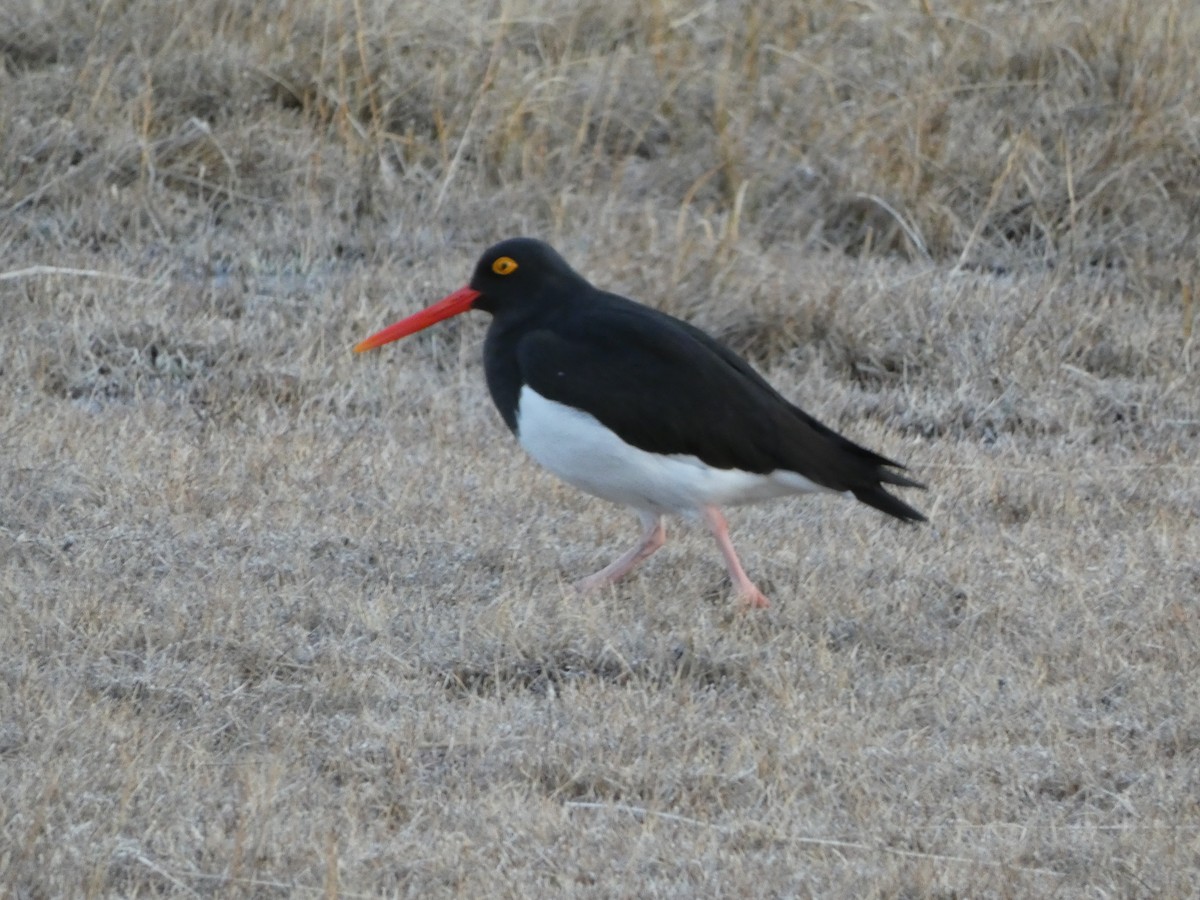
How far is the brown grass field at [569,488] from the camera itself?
3398mm

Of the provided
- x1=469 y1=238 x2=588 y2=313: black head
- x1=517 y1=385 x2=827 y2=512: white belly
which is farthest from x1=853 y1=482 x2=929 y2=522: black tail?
x1=469 y1=238 x2=588 y2=313: black head

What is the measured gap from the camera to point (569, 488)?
5562 mm

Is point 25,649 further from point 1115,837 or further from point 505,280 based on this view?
point 1115,837

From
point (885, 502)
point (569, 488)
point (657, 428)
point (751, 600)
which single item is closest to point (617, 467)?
point (657, 428)

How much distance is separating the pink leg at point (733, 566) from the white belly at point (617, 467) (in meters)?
0.04

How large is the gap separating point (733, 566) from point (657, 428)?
1.33ft

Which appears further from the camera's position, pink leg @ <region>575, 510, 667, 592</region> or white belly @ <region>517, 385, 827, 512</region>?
pink leg @ <region>575, 510, 667, 592</region>

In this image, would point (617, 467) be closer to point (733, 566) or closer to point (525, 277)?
point (733, 566)

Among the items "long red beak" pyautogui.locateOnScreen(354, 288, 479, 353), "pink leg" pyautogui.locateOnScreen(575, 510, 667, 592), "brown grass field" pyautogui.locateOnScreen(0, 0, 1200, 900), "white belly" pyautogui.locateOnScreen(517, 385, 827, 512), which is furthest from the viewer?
"long red beak" pyautogui.locateOnScreen(354, 288, 479, 353)

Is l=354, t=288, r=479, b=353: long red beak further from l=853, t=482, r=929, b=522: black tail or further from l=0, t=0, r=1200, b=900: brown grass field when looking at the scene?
l=853, t=482, r=929, b=522: black tail

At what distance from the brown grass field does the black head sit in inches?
25.5

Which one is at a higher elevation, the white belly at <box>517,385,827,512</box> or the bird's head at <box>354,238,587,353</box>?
the bird's head at <box>354,238,587,353</box>

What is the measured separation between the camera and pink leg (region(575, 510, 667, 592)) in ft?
15.2

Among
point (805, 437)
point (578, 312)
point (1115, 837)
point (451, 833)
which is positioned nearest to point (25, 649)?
point (451, 833)
